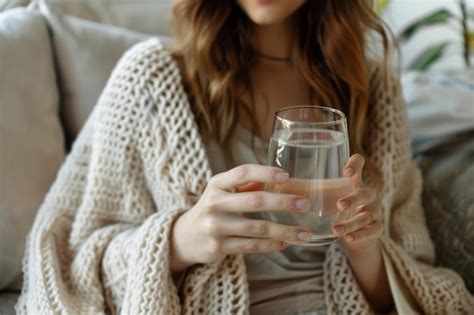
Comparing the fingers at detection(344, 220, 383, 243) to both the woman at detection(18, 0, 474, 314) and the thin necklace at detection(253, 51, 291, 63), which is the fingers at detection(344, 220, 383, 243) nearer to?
the woman at detection(18, 0, 474, 314)

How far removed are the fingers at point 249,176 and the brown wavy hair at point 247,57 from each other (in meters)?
0.31

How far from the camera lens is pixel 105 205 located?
3.64 ft

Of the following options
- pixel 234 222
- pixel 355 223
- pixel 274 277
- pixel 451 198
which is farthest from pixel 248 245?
pixel 451 198

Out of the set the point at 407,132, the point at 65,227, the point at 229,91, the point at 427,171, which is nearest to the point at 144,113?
the point at 229,91

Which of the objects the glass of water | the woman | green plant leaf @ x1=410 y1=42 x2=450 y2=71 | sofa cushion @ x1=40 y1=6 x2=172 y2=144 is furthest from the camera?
green plant leaf @ x1=410 y1=42 x2=450 y2=71

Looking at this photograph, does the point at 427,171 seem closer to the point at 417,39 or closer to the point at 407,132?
the point at 407,132

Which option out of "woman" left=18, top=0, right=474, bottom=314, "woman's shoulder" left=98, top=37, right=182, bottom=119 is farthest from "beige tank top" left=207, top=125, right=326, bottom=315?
"woman's shoulder" left=98, top=37, right=182, bottom=119

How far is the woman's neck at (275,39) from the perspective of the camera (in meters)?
1.23

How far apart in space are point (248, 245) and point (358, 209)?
16 centimetres

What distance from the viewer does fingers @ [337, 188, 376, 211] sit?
74 centimetres

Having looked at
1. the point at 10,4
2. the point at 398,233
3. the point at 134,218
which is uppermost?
the point at 10,4

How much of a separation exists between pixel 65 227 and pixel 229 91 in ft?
1.32

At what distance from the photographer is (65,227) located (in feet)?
3.79

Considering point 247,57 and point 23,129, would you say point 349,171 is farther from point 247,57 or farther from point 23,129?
point 23,129
